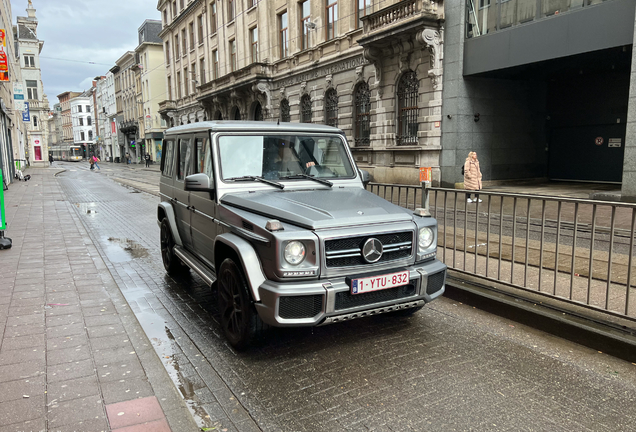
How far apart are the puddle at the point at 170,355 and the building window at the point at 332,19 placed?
2203cm

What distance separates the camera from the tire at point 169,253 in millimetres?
6567

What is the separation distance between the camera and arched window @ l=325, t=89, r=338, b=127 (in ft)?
81.6

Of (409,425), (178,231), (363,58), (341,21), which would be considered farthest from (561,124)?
(409,425)

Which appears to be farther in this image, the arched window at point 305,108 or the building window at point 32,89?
the building window at point 32,89

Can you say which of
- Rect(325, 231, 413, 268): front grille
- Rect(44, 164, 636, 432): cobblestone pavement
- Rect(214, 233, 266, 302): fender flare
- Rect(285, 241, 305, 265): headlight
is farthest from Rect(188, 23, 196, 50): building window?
Rect(285, 241, 305, 265): headlight

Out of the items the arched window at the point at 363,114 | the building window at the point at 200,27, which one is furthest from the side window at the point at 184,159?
the building window at the point at 200,27

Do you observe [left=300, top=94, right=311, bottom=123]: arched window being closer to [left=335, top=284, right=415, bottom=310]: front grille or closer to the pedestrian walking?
the pedestrian walking

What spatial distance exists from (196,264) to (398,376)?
8.90 feet

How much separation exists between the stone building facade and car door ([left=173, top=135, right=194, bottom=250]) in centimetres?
1407

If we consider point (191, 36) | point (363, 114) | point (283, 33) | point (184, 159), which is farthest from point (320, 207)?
point (191, 36)

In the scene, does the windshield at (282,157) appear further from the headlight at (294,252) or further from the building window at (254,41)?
the building window at (254,41)

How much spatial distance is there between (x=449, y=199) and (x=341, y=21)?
793 inches

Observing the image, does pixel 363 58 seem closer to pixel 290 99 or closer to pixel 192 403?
pixel 290 99

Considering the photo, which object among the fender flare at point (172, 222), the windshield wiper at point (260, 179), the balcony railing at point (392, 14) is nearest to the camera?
the windshield wiper at point (260, 179)
